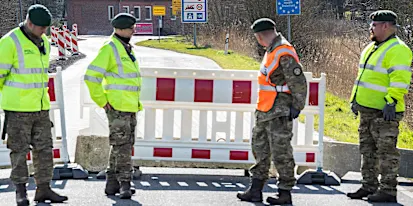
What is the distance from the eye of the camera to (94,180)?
775 centimetres

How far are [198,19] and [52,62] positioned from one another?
25.6ft

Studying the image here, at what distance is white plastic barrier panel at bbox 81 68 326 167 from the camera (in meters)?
8.09

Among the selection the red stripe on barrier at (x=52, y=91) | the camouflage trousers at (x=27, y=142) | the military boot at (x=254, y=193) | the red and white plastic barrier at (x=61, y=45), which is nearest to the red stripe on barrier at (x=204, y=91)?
the military boot at (x=254, y=193)

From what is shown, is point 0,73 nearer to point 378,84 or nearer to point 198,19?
point 378,84

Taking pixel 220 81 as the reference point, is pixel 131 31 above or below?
above

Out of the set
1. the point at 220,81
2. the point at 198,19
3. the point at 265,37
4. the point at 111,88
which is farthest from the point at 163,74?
the point at 198,19

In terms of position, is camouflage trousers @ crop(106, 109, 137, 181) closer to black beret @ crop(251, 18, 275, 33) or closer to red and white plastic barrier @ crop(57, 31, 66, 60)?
black beret @ crop(251, 18, 275, 33)

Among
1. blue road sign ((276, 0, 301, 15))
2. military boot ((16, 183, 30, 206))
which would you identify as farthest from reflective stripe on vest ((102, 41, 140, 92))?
blue road sign ((276, 0, 301, 15))

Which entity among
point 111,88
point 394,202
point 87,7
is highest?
point 87,7

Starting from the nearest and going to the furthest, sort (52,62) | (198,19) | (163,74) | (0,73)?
(0,73) < (163,74) < (52,62) < (198,19)

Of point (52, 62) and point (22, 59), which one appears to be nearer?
point (22, 59)

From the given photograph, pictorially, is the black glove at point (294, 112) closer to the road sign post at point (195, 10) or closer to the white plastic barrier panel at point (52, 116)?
the white plastic barrier panel at point (52, 116)

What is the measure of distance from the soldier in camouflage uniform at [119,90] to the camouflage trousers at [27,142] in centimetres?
62

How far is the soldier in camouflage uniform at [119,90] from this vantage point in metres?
6.88
